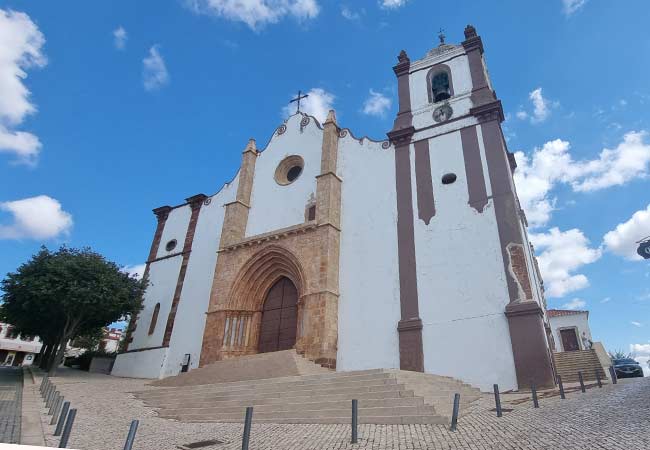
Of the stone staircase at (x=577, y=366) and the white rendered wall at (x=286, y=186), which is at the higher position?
the white rendered wall at (x=286, y=186)

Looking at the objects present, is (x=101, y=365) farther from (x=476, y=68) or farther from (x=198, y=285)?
(x=476, y=68)

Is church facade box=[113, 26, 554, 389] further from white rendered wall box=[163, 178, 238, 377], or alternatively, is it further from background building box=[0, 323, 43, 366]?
background building box=[0, 323, 43, 366]

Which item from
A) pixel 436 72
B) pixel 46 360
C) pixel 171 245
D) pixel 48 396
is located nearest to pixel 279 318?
pixel 48 396

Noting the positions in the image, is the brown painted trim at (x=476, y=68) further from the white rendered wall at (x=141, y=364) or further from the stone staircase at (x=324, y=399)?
the white rendered wall at (x=141, y=364)

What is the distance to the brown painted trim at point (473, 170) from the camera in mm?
14922

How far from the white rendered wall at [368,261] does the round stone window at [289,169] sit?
2.38 meters

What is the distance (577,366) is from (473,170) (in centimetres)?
784

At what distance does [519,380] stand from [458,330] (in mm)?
2228

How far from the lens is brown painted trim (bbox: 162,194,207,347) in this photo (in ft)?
65.2

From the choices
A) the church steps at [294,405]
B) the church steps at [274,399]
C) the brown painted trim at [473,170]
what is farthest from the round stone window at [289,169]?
the church steps at [294,405]

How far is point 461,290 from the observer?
1379cm

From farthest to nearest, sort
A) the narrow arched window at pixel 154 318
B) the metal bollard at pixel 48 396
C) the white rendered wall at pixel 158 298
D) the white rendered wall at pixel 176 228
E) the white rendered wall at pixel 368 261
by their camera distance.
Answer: the white rendered wall at pixel 176 228 < the narrow arched window at pixel 154 318 < the white rendered wall at pixel 158 298 < the white rendered wall at pixel 368 261 < the metal bollard at pixel 48 396

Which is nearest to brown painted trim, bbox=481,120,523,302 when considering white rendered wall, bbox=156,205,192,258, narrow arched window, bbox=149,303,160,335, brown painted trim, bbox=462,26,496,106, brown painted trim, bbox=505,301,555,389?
brown painted trim, bbox=505,301,555,389

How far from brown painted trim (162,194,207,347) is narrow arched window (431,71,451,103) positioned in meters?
13.3
